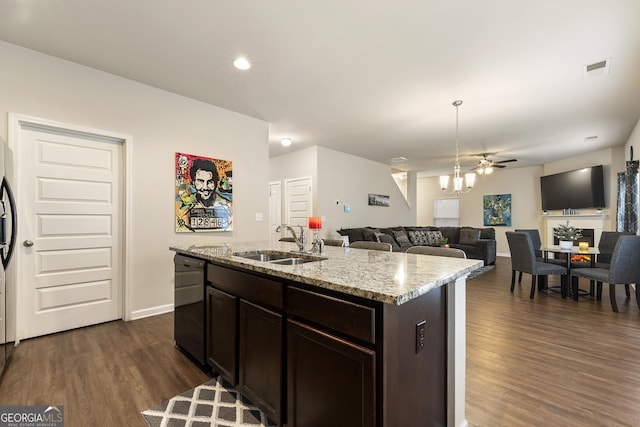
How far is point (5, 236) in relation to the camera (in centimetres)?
217

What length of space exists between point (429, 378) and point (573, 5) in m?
2.75


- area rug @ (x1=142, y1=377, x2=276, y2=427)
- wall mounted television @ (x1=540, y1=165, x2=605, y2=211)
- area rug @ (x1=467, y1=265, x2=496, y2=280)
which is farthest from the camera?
wall mounted television @ (x1=540, y1=165, x2=605, y2=211)

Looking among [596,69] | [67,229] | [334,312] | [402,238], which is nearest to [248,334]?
[334,312]

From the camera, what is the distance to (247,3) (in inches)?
83.5

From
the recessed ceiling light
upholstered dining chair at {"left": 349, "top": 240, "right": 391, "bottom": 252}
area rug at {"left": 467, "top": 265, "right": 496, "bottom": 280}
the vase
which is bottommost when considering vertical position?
area rug at {"left": 467, "top": 265, "right": 496, "bottom": 280}

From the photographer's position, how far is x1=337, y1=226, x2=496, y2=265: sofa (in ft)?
21.2

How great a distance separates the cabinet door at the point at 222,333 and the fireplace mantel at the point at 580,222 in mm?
8469

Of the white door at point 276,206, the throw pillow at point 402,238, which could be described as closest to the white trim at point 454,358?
the white door at point 276,206

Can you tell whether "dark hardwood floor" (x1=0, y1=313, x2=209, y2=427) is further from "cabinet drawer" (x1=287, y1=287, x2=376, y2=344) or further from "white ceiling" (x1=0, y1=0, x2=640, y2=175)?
"white ceiling" (x1=0, y1=0, x2=640, y2=175)

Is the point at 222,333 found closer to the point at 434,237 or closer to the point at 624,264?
the point at 624,264

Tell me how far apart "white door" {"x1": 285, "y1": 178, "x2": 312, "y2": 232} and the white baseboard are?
3.23m

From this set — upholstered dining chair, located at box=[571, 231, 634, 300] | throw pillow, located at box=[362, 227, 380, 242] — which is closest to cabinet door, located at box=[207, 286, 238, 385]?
throw pillow, located at box=[362, 227, 380, 242]

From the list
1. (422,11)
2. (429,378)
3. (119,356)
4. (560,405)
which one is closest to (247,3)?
(422,11)

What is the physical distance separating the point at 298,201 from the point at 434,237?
404 cm
